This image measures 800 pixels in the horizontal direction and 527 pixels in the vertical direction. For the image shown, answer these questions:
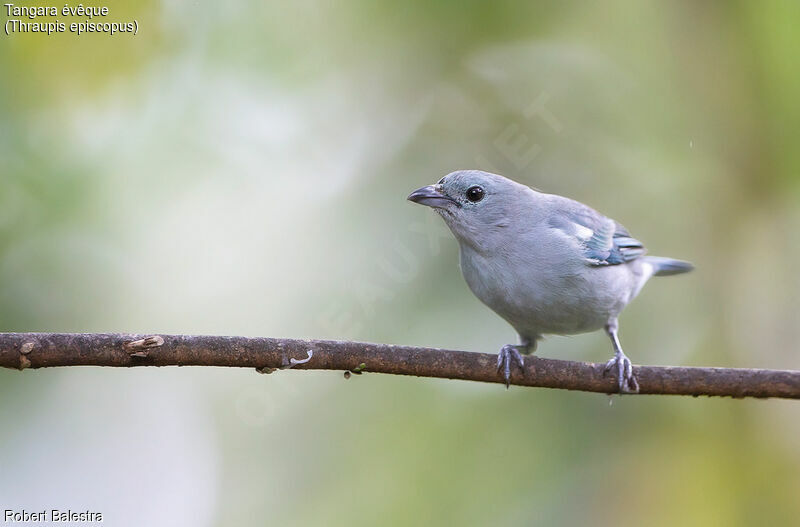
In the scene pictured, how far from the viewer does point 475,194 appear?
4.33 metres

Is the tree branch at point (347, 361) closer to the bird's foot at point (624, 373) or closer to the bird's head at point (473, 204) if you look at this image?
the bird's foot at point (624, 373)

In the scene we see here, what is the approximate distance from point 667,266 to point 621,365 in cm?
141

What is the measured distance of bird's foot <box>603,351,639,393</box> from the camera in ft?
9.89

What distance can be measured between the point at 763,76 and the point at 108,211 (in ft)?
11.8

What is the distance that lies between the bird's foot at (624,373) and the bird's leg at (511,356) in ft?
1.35

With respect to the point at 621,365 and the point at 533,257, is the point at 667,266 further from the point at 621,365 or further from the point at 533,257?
the point at 621,365

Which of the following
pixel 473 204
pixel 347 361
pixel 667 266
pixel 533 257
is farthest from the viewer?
pixel 667 266

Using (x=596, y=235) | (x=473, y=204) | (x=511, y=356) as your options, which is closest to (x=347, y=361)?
(x=511, y=356)

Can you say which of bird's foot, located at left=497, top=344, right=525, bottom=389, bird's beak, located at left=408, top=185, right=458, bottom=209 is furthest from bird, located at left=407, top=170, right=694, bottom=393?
bird's foot, located at left=497, top=344, right=525, bottom=389

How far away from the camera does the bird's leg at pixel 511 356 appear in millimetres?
3033

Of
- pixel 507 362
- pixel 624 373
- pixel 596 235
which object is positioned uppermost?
pixel 596 235

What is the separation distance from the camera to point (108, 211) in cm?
381

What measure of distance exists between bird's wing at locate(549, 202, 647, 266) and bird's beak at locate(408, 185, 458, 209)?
665 mm

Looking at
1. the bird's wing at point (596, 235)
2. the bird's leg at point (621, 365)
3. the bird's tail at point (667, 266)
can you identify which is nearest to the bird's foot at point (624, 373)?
the bird's leg at point (621, 365)
